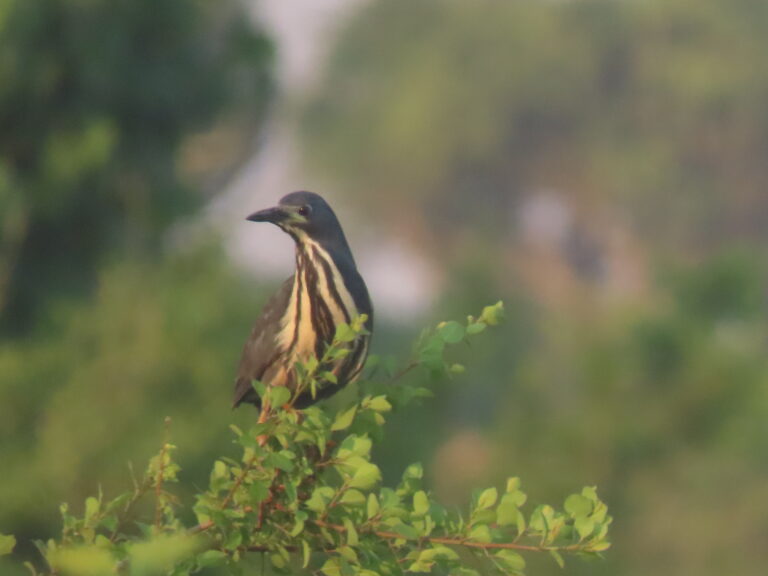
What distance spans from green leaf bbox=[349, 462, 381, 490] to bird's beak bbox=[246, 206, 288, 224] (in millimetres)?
1630

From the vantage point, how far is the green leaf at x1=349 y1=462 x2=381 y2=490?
5.01 meters

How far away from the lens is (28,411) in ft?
68.0

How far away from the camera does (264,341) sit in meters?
6.89

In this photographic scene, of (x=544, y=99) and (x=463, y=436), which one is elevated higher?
(x=544, y=99)

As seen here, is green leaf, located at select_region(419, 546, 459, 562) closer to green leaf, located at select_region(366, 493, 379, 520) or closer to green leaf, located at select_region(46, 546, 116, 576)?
green leaf, located at select_region(366, 493, 379, 520)

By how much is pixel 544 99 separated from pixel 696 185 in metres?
7.07

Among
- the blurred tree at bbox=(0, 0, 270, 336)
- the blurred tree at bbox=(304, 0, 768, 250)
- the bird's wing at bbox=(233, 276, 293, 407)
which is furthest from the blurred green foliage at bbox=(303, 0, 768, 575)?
the bird's wing at bbox=(233, 276, 293, 407)

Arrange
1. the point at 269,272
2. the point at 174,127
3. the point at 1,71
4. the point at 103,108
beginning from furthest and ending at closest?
the point at 269,272, the point at 174,127, the point at 103,108, the point at 1,71

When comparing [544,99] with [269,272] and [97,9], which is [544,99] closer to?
[269,272]

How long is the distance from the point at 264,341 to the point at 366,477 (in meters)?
1.93

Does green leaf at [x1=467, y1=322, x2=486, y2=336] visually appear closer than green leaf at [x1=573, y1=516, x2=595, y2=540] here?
No

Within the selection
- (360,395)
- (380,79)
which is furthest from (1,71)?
(380,79)

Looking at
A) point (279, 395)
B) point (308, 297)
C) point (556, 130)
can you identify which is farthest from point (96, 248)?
point (556, 130)

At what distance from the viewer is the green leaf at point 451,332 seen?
531 centimetres
